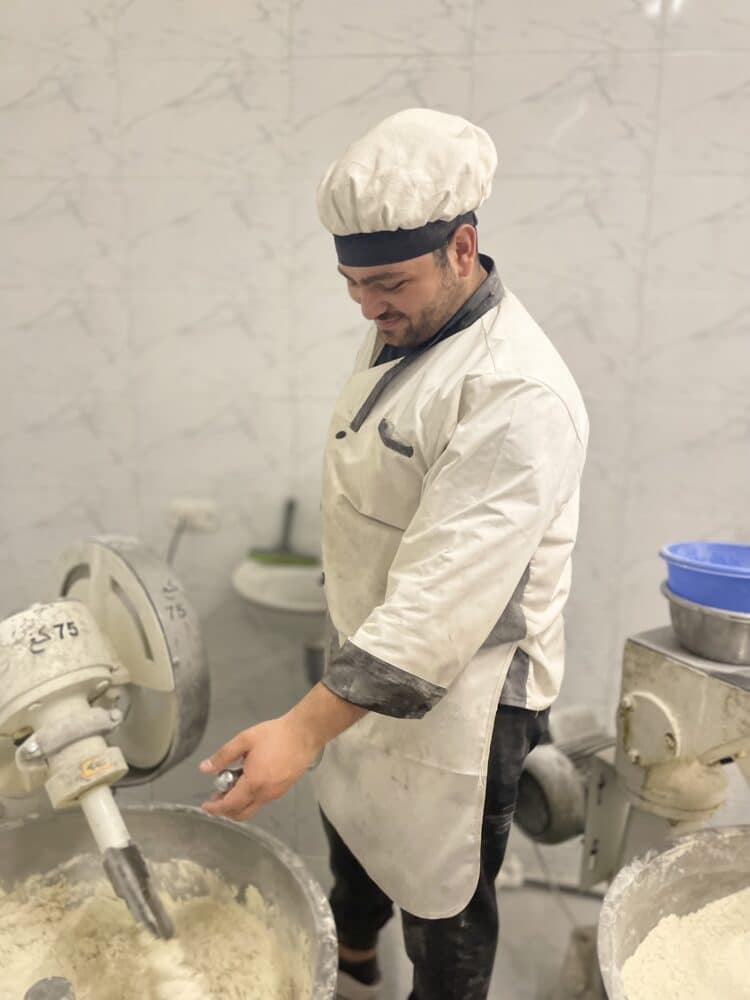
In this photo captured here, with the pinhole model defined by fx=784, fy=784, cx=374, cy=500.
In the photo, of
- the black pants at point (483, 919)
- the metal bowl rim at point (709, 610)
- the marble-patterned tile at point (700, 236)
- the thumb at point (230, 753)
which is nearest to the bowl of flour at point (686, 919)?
the black pants at point (483, 919)

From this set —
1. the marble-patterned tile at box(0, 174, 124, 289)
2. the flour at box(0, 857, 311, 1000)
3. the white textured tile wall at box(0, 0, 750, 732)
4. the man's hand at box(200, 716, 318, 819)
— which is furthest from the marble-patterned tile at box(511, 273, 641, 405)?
the flour at box(0, 857, 311, 1000)

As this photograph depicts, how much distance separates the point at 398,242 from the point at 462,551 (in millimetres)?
459

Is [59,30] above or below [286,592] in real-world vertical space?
above

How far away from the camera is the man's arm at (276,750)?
1.02 m

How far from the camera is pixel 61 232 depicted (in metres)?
1.99

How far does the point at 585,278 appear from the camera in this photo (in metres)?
1.89

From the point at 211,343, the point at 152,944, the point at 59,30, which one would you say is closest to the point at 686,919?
the point at 152,944

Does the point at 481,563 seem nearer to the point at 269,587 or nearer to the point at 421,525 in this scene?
the point at 421,525

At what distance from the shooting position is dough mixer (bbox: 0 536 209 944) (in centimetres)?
123

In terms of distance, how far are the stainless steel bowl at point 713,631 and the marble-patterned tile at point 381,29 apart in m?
1.34

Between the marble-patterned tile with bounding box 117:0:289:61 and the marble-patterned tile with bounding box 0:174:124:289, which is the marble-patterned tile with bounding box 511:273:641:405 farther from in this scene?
the marble-patterned tile with bounding box 0:174:124:289

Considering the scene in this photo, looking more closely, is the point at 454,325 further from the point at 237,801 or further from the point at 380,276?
the point at 237,801

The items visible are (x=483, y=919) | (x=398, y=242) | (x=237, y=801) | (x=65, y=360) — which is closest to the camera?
(x=237, y=801)

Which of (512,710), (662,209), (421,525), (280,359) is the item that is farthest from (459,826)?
(662,209)
